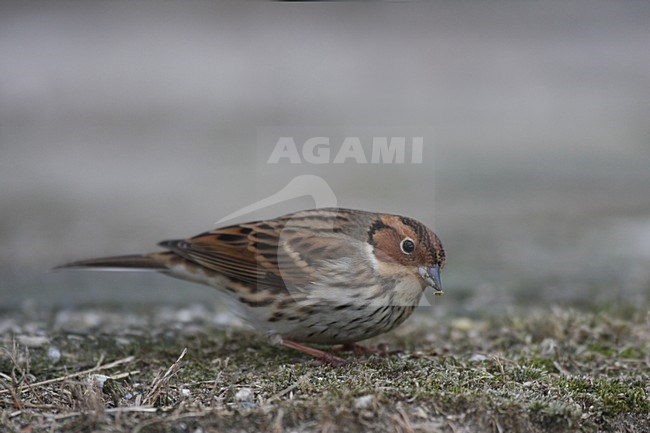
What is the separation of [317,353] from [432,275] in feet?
2.70

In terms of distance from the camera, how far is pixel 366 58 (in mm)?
17625

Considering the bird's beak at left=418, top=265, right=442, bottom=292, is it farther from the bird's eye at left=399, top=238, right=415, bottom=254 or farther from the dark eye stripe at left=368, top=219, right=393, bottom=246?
the dark eye stripe at left=368, top=219, right=393, bottom=246

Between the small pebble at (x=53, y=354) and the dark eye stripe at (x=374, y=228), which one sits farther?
the small pebble at (x=53, y=354)

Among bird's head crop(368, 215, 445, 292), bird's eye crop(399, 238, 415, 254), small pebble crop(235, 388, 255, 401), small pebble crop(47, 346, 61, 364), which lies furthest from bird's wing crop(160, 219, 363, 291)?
small pebble crop(47, 346, 61, 364)

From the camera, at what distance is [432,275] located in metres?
5.26

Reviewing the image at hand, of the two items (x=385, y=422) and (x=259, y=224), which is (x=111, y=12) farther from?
(x=385, y=422)

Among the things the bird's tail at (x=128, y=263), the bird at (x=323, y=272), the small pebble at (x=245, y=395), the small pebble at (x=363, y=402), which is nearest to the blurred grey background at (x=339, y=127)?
the bird's tail at (x=128, y=263)

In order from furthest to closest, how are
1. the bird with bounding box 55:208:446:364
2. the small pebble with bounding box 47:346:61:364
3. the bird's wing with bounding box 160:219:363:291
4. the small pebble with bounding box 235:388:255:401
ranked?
1. the small pebble with bounding box 47:346:61:364
2. the bird's wing with bounding box 160:219:363:291
3. the bird with bounding box 55:208:446:364
4. the small pebble with bounding box 235:388:255:401

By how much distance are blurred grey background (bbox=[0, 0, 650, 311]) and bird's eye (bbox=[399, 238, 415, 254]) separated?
7.24ft

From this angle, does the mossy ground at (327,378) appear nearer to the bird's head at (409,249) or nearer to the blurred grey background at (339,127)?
the bird's head at (409,249)

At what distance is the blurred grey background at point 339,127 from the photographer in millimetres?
9031

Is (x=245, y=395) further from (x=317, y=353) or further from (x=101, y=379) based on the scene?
(x=101, y=379)

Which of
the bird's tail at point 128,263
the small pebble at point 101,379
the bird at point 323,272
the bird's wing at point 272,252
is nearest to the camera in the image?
the small pebble at point 101,379

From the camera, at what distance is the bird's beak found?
17.2 ft
